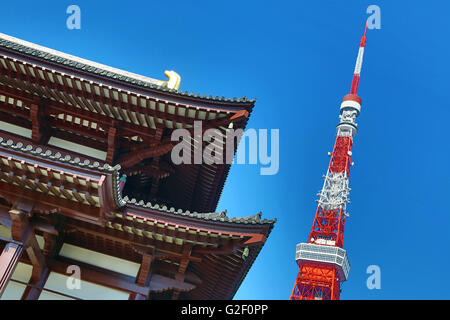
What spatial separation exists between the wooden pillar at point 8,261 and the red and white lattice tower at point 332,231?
2701 inches

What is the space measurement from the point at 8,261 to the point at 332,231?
3134 inches

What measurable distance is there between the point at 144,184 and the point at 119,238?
11.5ft

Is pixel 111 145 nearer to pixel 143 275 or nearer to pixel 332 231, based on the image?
pixel 143 275

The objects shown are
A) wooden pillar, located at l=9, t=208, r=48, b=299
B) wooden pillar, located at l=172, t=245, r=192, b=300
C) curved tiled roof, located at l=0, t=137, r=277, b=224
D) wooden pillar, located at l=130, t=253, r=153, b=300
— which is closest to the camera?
curved tiled roof, located at l=0, t=137, r=277, b=224

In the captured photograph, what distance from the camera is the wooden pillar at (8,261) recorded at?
9.88m

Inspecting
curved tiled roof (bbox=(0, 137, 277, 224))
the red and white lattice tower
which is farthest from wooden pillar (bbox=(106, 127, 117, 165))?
the red and white lattice tower

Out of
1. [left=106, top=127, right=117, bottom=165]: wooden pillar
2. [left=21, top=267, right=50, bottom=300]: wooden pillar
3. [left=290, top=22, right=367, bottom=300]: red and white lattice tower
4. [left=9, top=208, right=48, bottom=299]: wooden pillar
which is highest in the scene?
[left=290, top=22, right=367, bottom=300]: red and white lattice tower

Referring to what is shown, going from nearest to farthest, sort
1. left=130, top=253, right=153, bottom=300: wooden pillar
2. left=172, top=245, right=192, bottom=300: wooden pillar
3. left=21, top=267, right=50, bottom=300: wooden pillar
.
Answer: left=21, top=267, right=50, bottom=300: wooden pillar → left=172, top=245, right=192, bottom=300: wooden pillar → left=130, top=253, right=153, bottom=300: wooden pillar

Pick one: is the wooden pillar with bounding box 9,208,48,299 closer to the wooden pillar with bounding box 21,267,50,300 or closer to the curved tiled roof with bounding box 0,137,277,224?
the wooden pillar with bounding box 21,267,50,300

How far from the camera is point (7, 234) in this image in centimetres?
1188

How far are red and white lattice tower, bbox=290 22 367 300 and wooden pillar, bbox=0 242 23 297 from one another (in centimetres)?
6860

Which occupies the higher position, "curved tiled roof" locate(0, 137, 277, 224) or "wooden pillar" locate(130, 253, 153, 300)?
"curved tiled roof" locate(0, 137, 277, 224)

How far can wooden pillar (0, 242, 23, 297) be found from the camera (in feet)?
32.4

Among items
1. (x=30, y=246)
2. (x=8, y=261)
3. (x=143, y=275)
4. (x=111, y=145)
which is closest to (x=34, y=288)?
(x=30, y=246)
